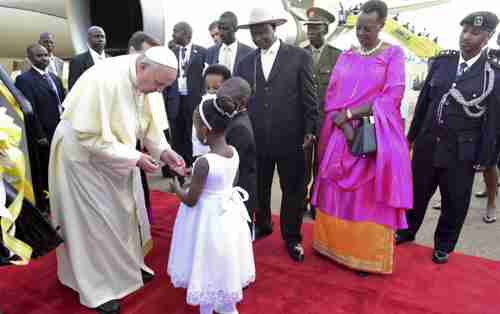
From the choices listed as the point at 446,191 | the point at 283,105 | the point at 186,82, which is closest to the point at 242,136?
the point at 283,105

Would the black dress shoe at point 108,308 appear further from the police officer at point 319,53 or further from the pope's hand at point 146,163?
the police officer at point 319,53

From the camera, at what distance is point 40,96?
4.33 meters

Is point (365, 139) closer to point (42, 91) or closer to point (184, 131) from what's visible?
point (184, 131)

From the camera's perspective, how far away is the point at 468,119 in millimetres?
3014

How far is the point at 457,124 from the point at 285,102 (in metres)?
1.42

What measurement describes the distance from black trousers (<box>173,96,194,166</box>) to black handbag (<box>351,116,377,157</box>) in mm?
2877

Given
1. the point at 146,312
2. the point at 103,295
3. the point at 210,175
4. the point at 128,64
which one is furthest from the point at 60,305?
the point at 128,64

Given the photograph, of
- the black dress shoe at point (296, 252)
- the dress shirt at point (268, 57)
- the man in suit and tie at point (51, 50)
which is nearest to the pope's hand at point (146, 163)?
the dress shirt at point (268, 57)

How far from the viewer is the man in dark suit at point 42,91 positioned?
4.26m

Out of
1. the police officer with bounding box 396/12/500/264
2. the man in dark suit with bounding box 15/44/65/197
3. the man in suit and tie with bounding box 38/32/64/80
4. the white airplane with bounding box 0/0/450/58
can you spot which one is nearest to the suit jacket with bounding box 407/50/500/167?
the police officer with bounding box 396/12/500/264

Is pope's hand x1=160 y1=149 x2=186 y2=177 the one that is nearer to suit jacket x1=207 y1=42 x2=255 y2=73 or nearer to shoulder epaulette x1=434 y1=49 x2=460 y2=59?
suit jacket x1=207 y1=42 x2=255 y2=73

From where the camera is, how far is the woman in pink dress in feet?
9.21

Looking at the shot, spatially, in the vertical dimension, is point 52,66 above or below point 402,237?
above

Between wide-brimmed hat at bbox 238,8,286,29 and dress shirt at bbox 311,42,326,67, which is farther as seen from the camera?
dress shirt at bbox 311,42,326,67
